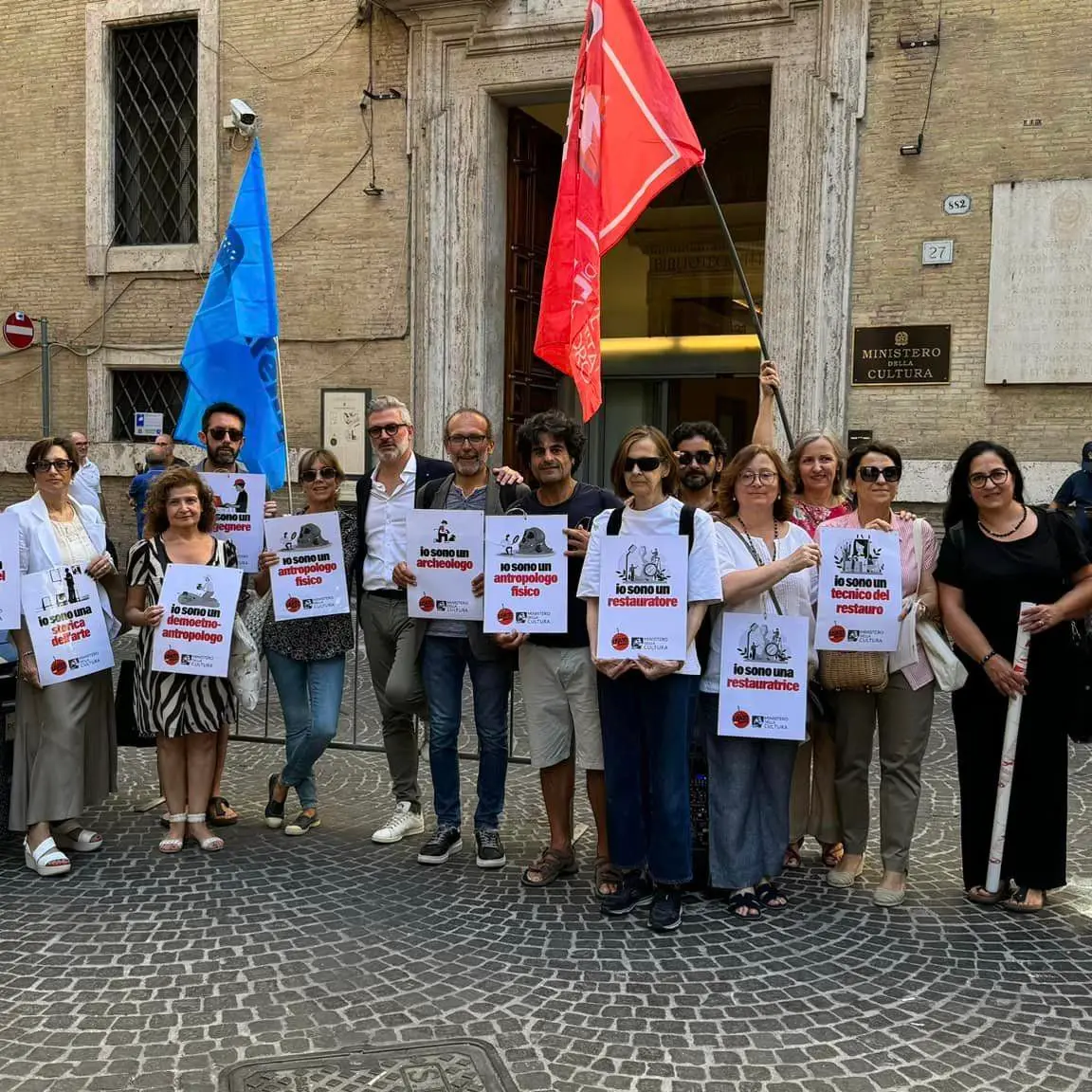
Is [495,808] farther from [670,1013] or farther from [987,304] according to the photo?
[987,304]

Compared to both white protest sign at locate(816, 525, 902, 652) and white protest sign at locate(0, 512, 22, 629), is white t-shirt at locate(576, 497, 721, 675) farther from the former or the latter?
white protest sign at locate(0, 512, 22, 629)

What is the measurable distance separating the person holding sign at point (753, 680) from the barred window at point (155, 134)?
11129 mm

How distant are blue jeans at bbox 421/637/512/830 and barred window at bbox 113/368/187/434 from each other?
984 cm

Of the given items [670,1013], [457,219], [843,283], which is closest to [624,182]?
[670,1013]

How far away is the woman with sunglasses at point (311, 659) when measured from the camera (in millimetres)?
5328

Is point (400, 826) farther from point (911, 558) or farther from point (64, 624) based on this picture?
point (911, 558)

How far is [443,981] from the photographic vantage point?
12.6 feet

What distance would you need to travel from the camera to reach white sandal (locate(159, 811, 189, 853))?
513 centimetres

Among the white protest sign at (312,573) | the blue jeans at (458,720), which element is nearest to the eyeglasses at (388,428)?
the white protest sign at (312,573)

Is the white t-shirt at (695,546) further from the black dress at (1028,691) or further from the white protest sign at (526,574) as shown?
the black dress at (1028,691)

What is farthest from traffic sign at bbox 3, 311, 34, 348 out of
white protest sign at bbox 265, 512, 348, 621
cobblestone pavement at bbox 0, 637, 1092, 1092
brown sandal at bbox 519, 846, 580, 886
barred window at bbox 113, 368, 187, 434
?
brown sandal at bbox 519, 846, 580, 886

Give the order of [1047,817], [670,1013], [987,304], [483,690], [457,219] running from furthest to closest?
[457,219]
[987,304]
[483,690]
[1047,817]
[670,1013]

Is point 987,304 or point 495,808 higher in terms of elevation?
point 987,304

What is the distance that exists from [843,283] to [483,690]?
7538 millimetres
